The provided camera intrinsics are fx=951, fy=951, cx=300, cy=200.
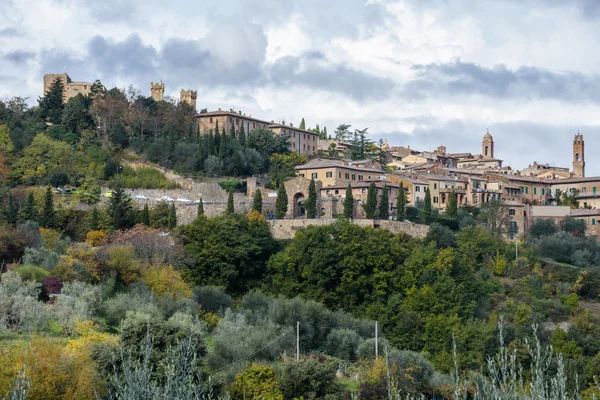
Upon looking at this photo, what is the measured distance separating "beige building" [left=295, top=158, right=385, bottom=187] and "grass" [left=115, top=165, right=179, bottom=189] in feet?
32.3

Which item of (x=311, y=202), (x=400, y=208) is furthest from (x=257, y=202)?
(x=400, y=208)

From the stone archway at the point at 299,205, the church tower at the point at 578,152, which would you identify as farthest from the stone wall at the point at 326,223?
the church tower at the point at 578,152

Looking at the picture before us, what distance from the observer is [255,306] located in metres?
45.3

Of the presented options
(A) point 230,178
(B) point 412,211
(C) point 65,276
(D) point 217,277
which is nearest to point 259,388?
(C) point 65,276

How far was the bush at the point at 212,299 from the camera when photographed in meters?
44.8

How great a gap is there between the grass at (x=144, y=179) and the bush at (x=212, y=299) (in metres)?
17.9

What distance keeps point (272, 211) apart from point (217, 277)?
1095 cm

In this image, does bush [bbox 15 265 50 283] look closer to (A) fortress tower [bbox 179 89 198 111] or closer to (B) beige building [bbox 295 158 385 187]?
(B) beige building [bbox 295 158 385 187]

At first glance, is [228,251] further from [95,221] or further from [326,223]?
[95,221]

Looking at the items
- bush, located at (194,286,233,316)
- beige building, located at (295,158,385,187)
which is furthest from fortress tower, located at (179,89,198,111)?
bush, located at (194,286,233,316)

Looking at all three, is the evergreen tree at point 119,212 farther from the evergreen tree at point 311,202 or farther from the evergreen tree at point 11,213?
the evergreen tree at point 311,202

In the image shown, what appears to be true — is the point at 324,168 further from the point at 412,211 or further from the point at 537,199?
the point at 537,199

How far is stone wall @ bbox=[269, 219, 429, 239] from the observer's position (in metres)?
55.5

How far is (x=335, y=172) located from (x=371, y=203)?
9.43 meters
